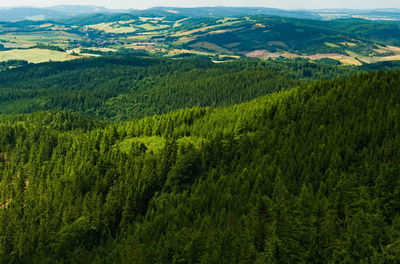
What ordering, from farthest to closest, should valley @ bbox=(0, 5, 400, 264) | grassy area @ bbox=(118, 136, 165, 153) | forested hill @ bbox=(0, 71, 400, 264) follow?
grassy area @ bbox=(118, 136, 165, 153) < forested hill @ bbox=(0, 71, 400, 264) < valley @ bbox=(0, 5, 400, 264)

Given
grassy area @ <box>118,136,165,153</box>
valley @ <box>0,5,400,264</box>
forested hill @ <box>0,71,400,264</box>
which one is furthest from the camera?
grassy area @ <box>118,136,165,153</box>

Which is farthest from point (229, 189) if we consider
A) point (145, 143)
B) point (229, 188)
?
point (145, 143)

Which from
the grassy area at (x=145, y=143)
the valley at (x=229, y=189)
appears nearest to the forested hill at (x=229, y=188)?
the valley at (x=229, y=189)

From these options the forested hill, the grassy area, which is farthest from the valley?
the grassy area

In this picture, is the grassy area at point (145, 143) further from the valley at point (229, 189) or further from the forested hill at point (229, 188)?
the valley at point (229, 189)

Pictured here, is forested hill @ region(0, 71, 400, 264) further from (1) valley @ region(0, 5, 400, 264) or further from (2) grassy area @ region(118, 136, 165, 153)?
(2) grassy area @ region(118, 136, 165, 153)

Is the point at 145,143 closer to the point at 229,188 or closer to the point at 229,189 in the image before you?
the point at 229,188

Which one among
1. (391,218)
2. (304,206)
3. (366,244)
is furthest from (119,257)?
(391,218)

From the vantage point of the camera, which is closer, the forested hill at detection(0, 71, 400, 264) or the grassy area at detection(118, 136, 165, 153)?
the forested hill at detection(0, 71, 400, 264)

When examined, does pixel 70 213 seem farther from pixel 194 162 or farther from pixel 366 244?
pixel 366 244
